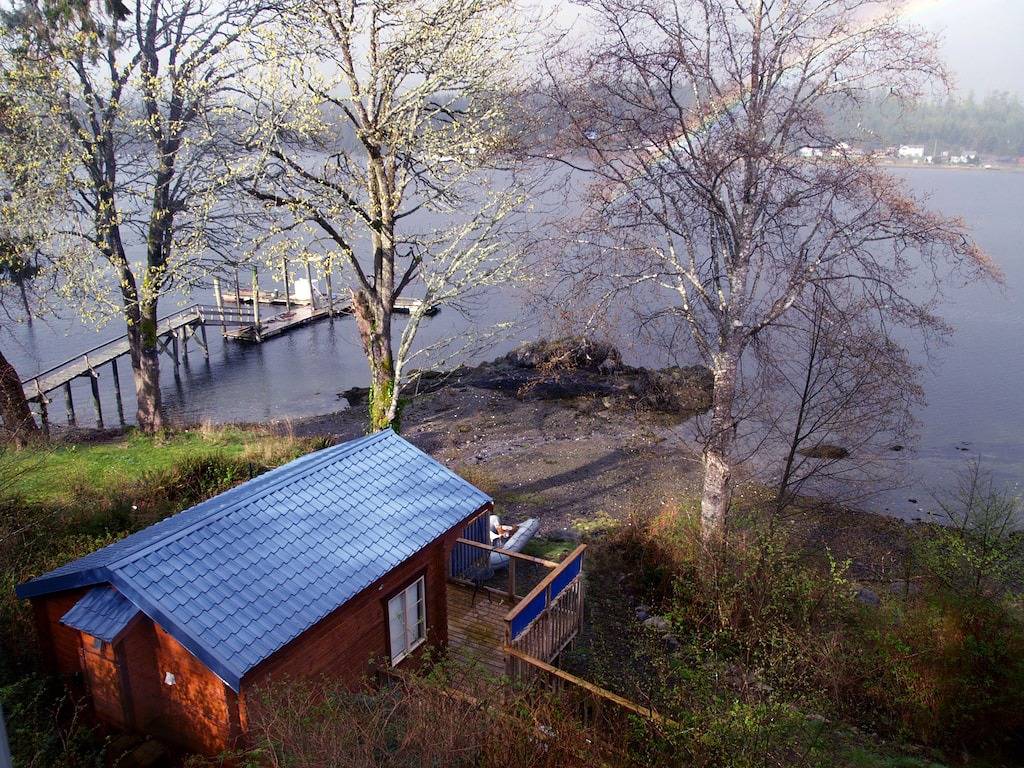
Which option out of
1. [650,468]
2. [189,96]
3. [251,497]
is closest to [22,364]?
[189,96]

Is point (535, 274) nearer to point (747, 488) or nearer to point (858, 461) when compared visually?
point (747, 488)

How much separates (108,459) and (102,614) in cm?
1367

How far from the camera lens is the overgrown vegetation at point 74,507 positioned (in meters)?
8.86

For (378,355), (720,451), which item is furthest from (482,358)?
(720,451)

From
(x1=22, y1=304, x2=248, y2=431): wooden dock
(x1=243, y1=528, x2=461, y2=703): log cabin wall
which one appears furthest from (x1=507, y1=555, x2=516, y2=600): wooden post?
(x1=22, y1=304, x2=248, y2=431): wooden dock

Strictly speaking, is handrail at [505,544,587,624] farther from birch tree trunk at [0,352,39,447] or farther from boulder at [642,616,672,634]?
birch tree trunk at [0,352,39,447]

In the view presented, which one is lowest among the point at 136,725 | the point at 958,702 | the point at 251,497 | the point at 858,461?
the point at 858,461

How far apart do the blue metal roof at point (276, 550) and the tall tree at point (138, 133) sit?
9116mm

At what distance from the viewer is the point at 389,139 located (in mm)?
15438

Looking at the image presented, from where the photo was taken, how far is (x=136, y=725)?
9133 millimetres

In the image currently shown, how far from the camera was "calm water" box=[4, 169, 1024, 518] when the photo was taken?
27.8 m

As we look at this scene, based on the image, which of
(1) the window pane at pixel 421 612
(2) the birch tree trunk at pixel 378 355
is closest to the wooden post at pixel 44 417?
(2) the birch tree trunk at pixel 378 355

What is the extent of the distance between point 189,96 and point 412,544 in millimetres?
13180

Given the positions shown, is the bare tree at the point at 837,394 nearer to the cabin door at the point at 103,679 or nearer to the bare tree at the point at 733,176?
the bare tree at the point at 733,176
